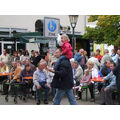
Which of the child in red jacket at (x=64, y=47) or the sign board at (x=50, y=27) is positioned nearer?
the child in red jacket at (x=64, y=47)

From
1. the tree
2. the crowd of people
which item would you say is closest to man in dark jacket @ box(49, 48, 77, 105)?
the crowd of people

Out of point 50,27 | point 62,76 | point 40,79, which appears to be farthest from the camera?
point 50,27

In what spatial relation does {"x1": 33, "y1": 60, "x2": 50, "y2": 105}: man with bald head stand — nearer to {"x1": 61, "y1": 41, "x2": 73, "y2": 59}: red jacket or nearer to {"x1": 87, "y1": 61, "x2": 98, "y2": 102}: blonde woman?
{"x1": 87, "y1": 61, "x2": 98, "y2": 102}: blonde woman

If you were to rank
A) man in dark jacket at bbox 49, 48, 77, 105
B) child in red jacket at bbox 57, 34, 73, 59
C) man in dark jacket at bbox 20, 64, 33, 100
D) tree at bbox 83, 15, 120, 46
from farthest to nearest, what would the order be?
tree at bbox 83, 15, 120, 46, man in dark jacket at bbox 20, 64, 33, 100, child in red jacket at bbox 57, 34, 73, 59, man in dark jacket at bbox 49, 48, 77, 105

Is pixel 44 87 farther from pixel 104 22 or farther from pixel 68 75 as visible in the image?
pixel 104 22

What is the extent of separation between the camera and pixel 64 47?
5402 mm

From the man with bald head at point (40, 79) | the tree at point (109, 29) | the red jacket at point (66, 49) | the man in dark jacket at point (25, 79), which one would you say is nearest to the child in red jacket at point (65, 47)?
the red jacket at point (66, 49)

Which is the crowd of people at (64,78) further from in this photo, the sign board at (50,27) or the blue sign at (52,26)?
the blue sign at (52,26)

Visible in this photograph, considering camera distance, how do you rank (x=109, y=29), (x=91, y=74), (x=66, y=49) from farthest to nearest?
(x=109, y=29), (x=91, y=74), (x=66, y=49)

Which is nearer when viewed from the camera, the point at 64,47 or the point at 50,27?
the point at 64,47

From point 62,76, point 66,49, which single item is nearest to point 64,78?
point 62,76

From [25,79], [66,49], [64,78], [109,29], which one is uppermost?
[109,29]

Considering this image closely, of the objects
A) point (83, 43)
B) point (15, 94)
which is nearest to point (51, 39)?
point (15, 94)

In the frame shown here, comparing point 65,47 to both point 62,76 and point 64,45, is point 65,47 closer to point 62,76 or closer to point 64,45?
point 64,45
